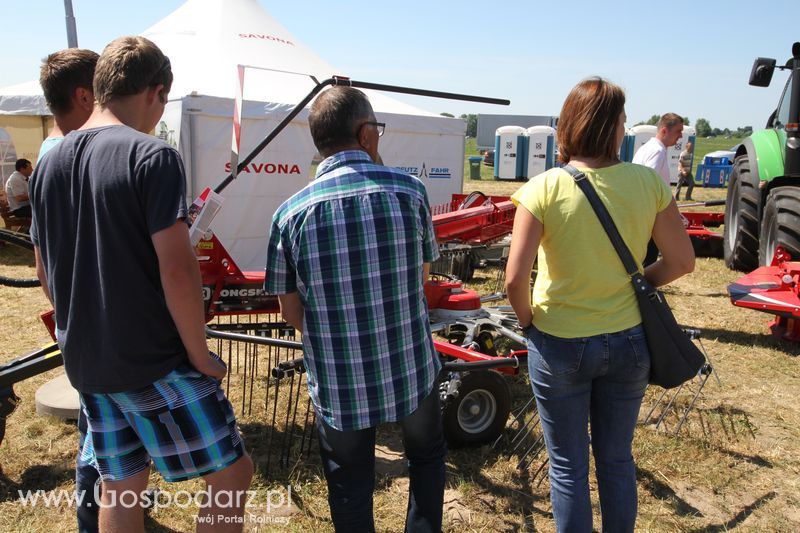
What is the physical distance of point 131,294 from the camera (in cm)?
157

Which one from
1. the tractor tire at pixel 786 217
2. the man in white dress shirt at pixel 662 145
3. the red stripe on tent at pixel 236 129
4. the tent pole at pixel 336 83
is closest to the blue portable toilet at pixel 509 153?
the tractor tire at pixel 786 217

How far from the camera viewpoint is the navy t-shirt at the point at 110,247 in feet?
4.95

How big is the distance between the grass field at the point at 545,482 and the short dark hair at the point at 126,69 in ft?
Result: 4.46

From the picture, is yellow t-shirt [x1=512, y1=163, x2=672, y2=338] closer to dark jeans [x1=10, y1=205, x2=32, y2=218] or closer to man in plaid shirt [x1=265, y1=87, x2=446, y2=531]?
man in plaid shirt [x1=265, y1=87, x2=446, y2=531]

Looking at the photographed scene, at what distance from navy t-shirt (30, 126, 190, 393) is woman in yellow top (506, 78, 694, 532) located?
3.39 ft

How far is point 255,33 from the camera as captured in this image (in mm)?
9727

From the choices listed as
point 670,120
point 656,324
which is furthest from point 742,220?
point 656,324

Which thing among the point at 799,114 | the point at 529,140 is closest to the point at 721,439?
the point at 799,114

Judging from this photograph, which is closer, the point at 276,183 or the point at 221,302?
the point at 221,302

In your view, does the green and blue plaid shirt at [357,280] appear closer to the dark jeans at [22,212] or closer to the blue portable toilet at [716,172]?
the dark jeans at [22,212]

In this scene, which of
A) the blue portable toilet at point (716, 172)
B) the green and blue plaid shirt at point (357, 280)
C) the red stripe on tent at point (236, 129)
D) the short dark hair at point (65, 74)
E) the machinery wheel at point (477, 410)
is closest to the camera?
the green and blue plaid shirt at point (357, 280)

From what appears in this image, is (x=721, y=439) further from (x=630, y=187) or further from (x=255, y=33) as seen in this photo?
(x=255, y=33)

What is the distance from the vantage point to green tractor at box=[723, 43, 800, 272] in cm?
546

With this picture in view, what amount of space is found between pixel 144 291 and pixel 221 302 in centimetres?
197
